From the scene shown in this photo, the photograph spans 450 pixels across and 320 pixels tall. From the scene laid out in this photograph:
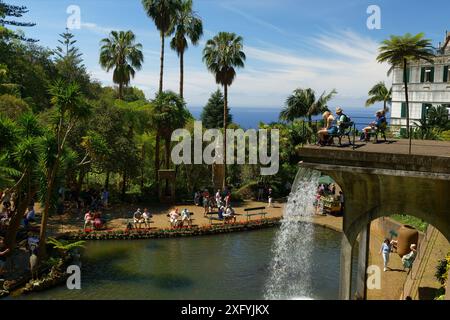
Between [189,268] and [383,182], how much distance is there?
11116 mm

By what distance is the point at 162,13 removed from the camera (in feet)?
123

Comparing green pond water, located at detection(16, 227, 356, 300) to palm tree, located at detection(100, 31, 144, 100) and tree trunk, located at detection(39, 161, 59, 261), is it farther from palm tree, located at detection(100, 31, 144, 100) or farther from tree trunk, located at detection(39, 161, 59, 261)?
palm tree, located at detection(100, 31, 144, 100)

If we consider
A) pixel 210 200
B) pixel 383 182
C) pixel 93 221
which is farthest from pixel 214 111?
pixel 383 182

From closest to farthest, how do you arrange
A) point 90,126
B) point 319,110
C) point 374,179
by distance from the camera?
point 374,179 < point 90,126 < point 319,110

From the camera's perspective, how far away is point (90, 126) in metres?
30.8

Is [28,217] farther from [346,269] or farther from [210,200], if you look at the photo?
[346,269]

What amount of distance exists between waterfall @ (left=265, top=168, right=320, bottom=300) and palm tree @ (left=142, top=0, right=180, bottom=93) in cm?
1540

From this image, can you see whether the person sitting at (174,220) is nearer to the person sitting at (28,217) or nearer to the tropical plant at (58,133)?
the person sitting at (28,217)

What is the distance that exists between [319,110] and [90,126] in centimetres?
2358

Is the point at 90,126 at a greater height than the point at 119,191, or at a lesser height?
greater

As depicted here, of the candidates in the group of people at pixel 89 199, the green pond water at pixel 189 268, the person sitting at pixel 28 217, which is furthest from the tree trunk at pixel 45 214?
the group of people at pixel 89 199
